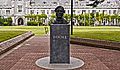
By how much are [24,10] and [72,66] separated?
64830 mm

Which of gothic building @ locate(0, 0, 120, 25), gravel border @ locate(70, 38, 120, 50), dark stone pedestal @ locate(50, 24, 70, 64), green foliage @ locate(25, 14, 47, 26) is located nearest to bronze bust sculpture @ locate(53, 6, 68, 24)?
dark stone pedestal @ locate(50, 24, 70, 64)

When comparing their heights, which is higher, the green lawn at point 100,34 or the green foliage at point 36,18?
the green foliage at point 36,18

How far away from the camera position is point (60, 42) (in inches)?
329

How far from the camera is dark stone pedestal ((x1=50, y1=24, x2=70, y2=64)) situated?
8.31 metres

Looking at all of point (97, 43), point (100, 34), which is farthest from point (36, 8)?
point (97, 43)

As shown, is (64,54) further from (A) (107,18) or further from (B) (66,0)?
(B) (66,0)

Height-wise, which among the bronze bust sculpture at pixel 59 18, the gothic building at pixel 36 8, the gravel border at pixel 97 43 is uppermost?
the gothic building at pixel 36 8

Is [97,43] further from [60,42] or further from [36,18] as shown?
[36,18]

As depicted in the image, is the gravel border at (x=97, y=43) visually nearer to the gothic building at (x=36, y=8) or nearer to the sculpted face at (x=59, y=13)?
the sculpted face at (x=59, y=13)

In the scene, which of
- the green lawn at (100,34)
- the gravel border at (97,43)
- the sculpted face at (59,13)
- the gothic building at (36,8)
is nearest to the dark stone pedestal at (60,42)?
the sculpted face at (59,13)

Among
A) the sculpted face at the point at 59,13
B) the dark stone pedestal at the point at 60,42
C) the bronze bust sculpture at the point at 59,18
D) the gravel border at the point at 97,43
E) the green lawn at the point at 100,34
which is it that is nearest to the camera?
the dark stone pedestal at the point at 60,42

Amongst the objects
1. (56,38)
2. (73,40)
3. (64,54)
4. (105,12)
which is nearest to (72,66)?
(64,54)

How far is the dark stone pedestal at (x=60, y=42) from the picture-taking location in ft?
27.3

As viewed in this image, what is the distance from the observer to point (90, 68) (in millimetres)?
8008
